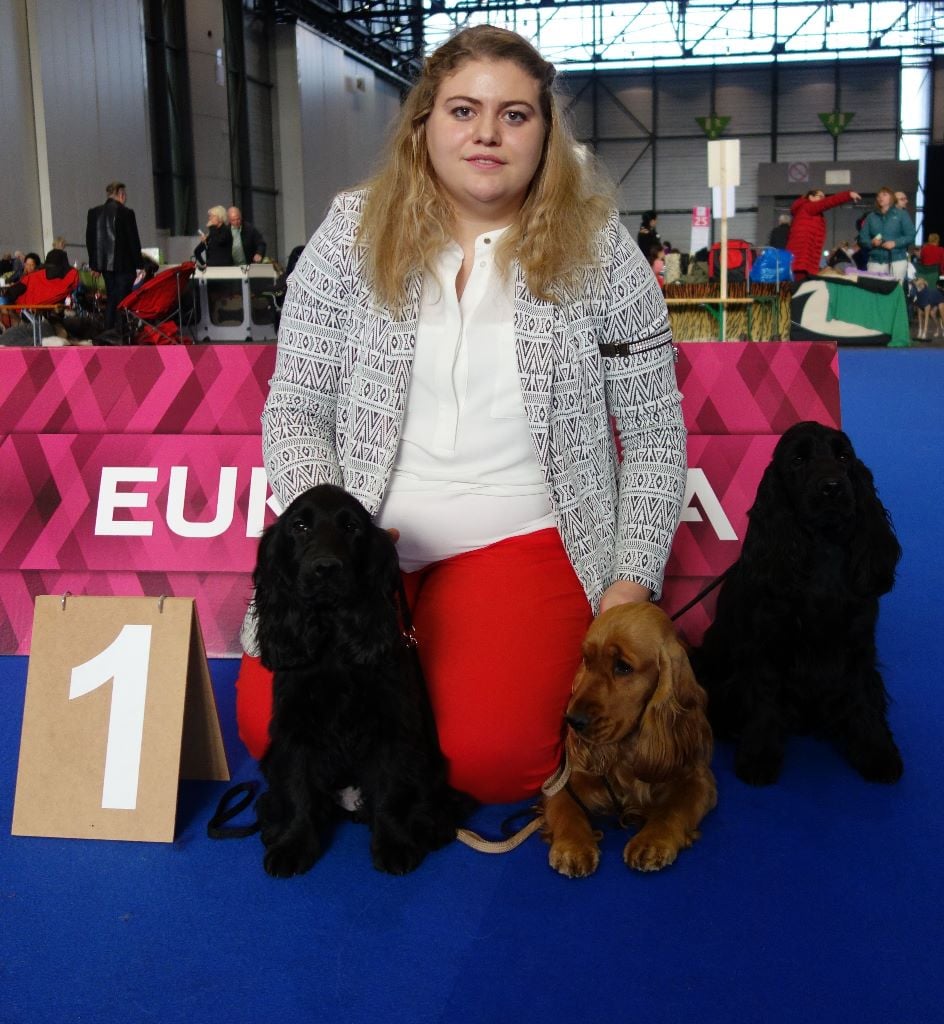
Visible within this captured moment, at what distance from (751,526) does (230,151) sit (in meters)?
18.4

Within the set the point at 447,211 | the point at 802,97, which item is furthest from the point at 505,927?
the point at 802,97

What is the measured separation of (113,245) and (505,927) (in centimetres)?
1009

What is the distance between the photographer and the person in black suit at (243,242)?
495 inches

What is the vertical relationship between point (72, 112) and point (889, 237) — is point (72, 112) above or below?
above

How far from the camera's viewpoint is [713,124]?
25.8m

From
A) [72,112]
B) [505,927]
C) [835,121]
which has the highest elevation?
[835,121]

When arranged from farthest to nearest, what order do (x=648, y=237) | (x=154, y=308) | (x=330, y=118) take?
(x=330, y=118)
(x=648, y=237)
(x=154, y=308)

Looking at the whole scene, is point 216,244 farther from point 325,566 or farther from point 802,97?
point 802,97

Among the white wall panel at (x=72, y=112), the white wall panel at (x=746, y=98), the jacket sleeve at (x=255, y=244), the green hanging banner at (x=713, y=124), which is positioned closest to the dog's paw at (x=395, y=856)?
the jacket sleeve at (x=255, y=244)

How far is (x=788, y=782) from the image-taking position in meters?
2.34

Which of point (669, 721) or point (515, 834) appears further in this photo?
point (515, 834)

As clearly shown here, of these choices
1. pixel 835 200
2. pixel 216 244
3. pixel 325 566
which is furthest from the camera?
pixel 216 244

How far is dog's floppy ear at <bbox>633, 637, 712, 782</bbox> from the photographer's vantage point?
1887mm

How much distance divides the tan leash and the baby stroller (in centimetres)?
834
